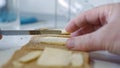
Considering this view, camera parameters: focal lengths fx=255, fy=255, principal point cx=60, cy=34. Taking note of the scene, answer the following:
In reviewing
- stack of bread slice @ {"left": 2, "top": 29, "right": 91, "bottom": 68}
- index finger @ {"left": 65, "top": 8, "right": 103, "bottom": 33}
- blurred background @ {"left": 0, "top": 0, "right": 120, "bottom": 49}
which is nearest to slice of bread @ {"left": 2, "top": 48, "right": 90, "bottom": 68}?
stack of bread slice @ {"left": 2, "top": 29, "right": 91, "bottom": 68}

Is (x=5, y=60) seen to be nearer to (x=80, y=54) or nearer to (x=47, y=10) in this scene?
(x=80, y=54)

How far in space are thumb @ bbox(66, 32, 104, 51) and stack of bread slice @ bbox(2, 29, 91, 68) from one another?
11mm

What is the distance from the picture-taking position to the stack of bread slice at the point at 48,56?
0.47 meters

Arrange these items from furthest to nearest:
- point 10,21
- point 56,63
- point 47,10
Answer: point 47,10 → point 10,21 → point 56,63

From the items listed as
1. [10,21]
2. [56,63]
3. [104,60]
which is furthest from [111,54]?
[10,21]

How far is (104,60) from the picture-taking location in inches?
20.8

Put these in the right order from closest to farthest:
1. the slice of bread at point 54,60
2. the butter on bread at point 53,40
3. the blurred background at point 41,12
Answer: the slice of bread at point 54,60 < the butter on bread at point 53,40 < the blurred background at point 41,12

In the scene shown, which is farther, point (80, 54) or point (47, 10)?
point (47, 10)

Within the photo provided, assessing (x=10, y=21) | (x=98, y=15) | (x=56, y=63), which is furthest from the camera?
(x=10, y=21)

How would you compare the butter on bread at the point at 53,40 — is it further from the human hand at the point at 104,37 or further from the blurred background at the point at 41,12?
the blurred background at the point at 41,12

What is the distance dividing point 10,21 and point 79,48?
0.36 meters

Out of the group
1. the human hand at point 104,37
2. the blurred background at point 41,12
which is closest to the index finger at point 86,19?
the human hand at point 104,37

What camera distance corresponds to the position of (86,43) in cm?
53

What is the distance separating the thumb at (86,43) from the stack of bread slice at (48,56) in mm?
11
